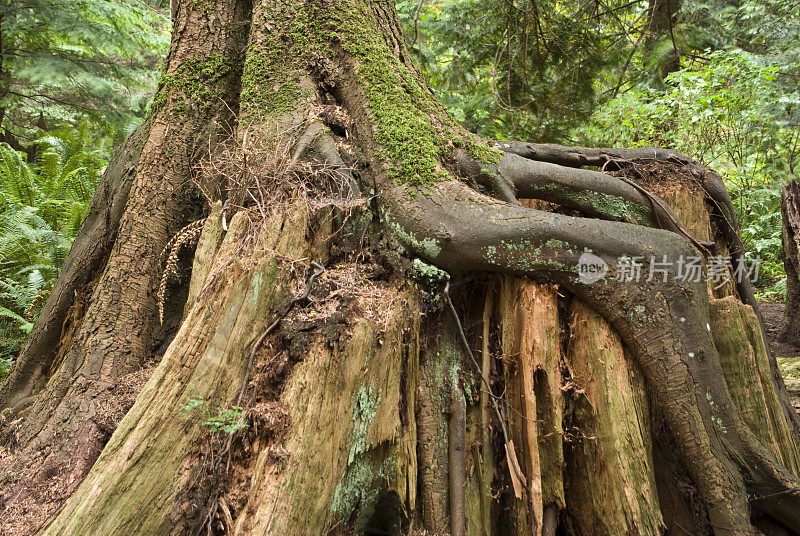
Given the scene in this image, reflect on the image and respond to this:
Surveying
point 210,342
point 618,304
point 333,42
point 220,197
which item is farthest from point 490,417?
point 333,42

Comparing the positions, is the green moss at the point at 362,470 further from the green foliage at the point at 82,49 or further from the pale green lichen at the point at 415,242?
the green foliage at the point at 82,49

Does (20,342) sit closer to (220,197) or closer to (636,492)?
(220,197)

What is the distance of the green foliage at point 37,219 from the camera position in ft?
19.2

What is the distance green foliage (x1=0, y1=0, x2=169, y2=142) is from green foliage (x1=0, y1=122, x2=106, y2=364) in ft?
3.34

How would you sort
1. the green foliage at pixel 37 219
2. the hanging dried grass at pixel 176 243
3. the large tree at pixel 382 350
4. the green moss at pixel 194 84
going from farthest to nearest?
the green foliage at pixel 37 219 → the green moss at pixel 194 84 → the hanging dried grass at pixel 176 243 → the large tree at pixel 382 350

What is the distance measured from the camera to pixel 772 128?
25.7 ft

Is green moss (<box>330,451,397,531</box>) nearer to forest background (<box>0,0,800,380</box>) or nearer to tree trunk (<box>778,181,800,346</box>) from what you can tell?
forest background (<box>0,0,800,380</box>)

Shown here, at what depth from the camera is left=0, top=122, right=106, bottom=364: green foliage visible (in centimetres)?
585

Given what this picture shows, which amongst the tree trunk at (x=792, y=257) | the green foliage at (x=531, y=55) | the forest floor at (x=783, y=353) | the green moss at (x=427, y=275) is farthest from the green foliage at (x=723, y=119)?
the green moss at (x=427, y=275)

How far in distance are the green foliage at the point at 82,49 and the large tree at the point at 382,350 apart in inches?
249

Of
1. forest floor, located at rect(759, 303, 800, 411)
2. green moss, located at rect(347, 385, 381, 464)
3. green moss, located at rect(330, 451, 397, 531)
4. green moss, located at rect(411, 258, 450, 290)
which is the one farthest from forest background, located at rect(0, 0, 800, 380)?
green moss, located at rect(330, 451, 397, 531)

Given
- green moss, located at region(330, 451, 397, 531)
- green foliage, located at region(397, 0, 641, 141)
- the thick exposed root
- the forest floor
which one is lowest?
green moss, located at region(330, 451, 397, 531)

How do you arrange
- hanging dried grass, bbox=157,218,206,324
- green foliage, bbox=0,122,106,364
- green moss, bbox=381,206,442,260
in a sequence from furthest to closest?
green foliage, bbox=0,122,106,364 → hanging dried grass, bbox=157,218,206,324 → green moss, bbox=381,206,442,260

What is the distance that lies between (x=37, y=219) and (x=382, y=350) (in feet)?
22.3
